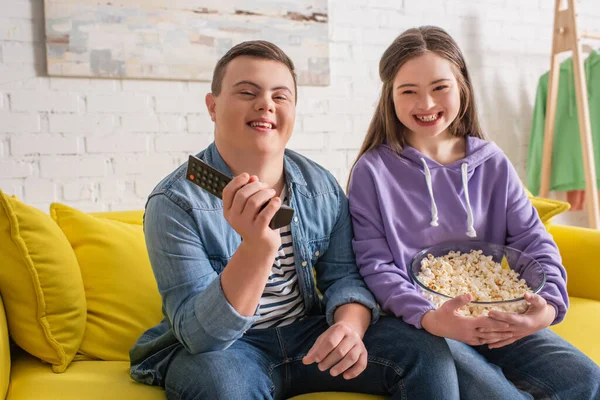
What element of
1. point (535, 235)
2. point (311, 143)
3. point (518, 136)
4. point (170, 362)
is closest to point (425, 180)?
point (535, 235)

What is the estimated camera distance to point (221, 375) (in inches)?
38.4

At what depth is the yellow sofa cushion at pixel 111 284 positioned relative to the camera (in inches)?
53.8

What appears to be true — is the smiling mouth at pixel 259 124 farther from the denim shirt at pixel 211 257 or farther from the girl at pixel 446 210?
the girl at pixel 446 210

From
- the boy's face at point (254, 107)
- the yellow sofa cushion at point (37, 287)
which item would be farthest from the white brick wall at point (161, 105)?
the boy's face at point (254, 107)

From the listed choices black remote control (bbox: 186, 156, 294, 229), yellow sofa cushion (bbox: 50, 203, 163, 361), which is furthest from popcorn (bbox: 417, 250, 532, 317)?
yellow sofa cushion (bbox: 50, 203, 163, 361)

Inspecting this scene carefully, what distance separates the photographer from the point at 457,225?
53.3 inches

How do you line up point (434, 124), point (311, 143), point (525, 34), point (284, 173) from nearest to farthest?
point (284, 173)
point (434, 124)
point (311, 143)
point (525, 34)

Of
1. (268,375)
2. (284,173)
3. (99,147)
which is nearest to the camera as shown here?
(268,375)

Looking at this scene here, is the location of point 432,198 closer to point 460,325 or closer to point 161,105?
point 460,325

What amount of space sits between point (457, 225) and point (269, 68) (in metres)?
0.56

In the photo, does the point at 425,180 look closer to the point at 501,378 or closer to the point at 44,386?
the point at 501,378

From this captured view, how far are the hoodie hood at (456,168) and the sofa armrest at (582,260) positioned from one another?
47 centimetres

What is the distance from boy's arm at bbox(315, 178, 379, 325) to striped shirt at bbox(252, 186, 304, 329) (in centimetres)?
7

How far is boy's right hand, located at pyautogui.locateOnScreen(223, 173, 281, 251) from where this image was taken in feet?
A: 3.06
